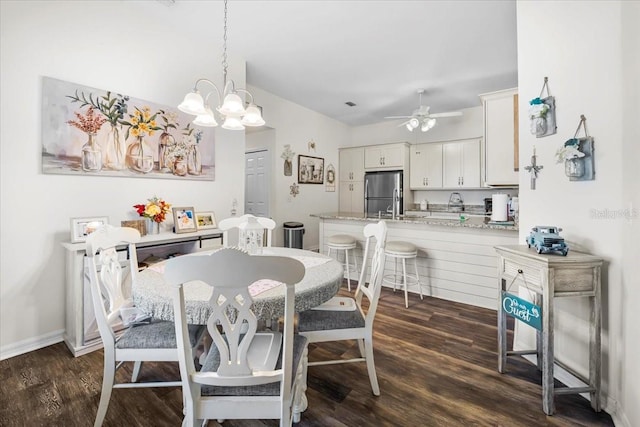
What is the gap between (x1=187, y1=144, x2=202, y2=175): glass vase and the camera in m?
3.08

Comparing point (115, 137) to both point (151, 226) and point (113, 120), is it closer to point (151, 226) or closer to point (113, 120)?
point (113, 120)

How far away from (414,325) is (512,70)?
3.61 meters

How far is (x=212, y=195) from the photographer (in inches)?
131

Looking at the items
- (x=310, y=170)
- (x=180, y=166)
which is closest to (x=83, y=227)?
(x=180, y=166)

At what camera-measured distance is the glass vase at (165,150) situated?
2.83 meters

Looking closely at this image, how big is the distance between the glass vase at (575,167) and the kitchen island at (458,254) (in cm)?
125

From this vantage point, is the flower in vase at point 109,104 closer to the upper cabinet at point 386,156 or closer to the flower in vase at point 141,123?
the flower in vase at point 141,123

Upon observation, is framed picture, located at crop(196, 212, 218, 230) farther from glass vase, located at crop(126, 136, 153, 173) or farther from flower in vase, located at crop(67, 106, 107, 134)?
flower in vase, located at crop(67, 106, 107, 134)

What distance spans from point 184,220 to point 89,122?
1128 millimetres

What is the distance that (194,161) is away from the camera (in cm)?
312

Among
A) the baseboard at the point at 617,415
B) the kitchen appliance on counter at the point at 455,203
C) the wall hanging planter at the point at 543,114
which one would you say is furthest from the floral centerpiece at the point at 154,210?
the kitchen appliance on counter at the point at 455,203

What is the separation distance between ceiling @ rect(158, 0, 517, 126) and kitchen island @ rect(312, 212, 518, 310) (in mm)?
2024

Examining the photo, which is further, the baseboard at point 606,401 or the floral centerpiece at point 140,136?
the floral centerpiece at point 140,136

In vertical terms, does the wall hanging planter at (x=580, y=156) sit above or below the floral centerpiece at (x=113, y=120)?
below
